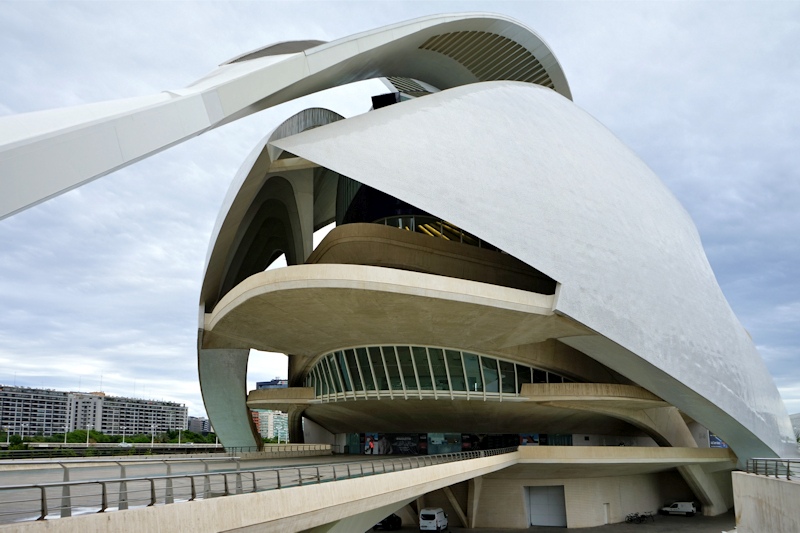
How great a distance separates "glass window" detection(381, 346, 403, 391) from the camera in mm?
26047

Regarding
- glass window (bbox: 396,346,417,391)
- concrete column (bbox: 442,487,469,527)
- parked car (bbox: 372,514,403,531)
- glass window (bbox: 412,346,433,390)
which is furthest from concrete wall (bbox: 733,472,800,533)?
parked car (bbox: 372,514,403,531)

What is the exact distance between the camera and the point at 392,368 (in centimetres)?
2648

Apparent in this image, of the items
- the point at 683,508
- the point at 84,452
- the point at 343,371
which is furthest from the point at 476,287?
the point at 683,508

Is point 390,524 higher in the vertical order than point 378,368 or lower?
lower

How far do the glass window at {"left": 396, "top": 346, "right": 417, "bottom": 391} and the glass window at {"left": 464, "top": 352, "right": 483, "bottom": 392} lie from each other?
2211mm

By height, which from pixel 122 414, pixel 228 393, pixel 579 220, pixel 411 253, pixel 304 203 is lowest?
pixel 122 414

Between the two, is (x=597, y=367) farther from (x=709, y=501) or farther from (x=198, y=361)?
(x=198, y=361)

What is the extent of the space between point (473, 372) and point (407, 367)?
109 inches

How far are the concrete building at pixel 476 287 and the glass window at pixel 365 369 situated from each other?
6 centimetres

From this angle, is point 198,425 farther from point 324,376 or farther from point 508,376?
point 508,376

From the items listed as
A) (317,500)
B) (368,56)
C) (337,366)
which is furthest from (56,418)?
(317,500)

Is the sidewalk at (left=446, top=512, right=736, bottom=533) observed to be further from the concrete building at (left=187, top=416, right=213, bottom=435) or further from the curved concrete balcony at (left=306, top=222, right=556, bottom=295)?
the concrete building at (left=187, top=416, right=213, bottom=435)

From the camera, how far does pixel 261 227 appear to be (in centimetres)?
3281

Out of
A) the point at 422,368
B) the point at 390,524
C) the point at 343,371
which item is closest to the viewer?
the point at 422,368
